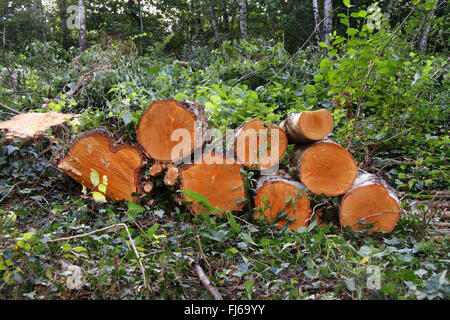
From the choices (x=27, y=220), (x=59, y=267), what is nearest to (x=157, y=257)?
(x=59, y=267)

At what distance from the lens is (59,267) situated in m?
1.68

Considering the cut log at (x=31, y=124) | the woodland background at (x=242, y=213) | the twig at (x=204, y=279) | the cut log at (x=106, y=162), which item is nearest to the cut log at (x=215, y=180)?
the woodland background at (x=242, y=213)

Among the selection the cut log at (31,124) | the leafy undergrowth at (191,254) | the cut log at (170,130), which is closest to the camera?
the leafy undergrowth at (191,254)

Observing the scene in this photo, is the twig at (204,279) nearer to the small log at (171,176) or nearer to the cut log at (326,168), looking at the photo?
the small log at (171,176)

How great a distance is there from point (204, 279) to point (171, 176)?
3.29ft

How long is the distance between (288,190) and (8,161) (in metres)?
2.33

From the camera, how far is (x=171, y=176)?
253cm

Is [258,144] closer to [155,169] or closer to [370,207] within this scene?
[155,169]

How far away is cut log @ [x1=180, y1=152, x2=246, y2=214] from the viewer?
8.30ft

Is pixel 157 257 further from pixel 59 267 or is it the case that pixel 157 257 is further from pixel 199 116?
pixel 199 116

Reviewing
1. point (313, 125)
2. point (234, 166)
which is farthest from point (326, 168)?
point (234, 166)

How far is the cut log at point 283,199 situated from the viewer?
96.3 inches

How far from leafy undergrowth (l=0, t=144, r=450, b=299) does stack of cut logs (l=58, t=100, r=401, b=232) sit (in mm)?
155
